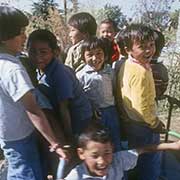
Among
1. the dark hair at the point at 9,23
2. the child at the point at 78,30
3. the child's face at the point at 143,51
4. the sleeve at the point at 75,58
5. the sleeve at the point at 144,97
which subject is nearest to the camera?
the dark hair at the point at 9,23

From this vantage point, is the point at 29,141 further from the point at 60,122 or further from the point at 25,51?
the point at 25,51

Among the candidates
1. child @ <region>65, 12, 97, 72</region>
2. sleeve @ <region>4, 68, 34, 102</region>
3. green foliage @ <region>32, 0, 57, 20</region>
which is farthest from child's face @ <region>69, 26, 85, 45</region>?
green foliage @ <region>32, 0, 57, 20</region>

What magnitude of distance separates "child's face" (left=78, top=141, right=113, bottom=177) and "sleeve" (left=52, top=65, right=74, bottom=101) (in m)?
0.29

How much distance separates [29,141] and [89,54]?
0.78m

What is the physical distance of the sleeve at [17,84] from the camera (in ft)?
6.40

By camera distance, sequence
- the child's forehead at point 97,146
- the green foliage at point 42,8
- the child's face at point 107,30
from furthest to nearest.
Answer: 1. the green foliage at point 42,8
2. the child's face at point 107,30
3. the child's forehead at point 97,146

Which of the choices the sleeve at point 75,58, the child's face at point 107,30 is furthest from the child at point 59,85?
the child's face at point 107,30

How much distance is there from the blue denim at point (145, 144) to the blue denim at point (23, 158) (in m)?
0.74

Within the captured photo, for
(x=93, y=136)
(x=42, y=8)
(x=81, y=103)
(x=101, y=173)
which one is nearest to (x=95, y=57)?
(x=81, y=103)

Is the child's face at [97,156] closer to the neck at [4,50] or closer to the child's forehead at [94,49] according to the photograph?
the neck at [4,50]

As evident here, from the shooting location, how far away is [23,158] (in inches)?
86.7

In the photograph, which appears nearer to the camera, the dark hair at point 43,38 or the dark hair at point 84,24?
the dark hair at point 43,38

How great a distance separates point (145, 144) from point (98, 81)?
509mm

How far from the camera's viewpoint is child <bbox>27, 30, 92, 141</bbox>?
2289mm
